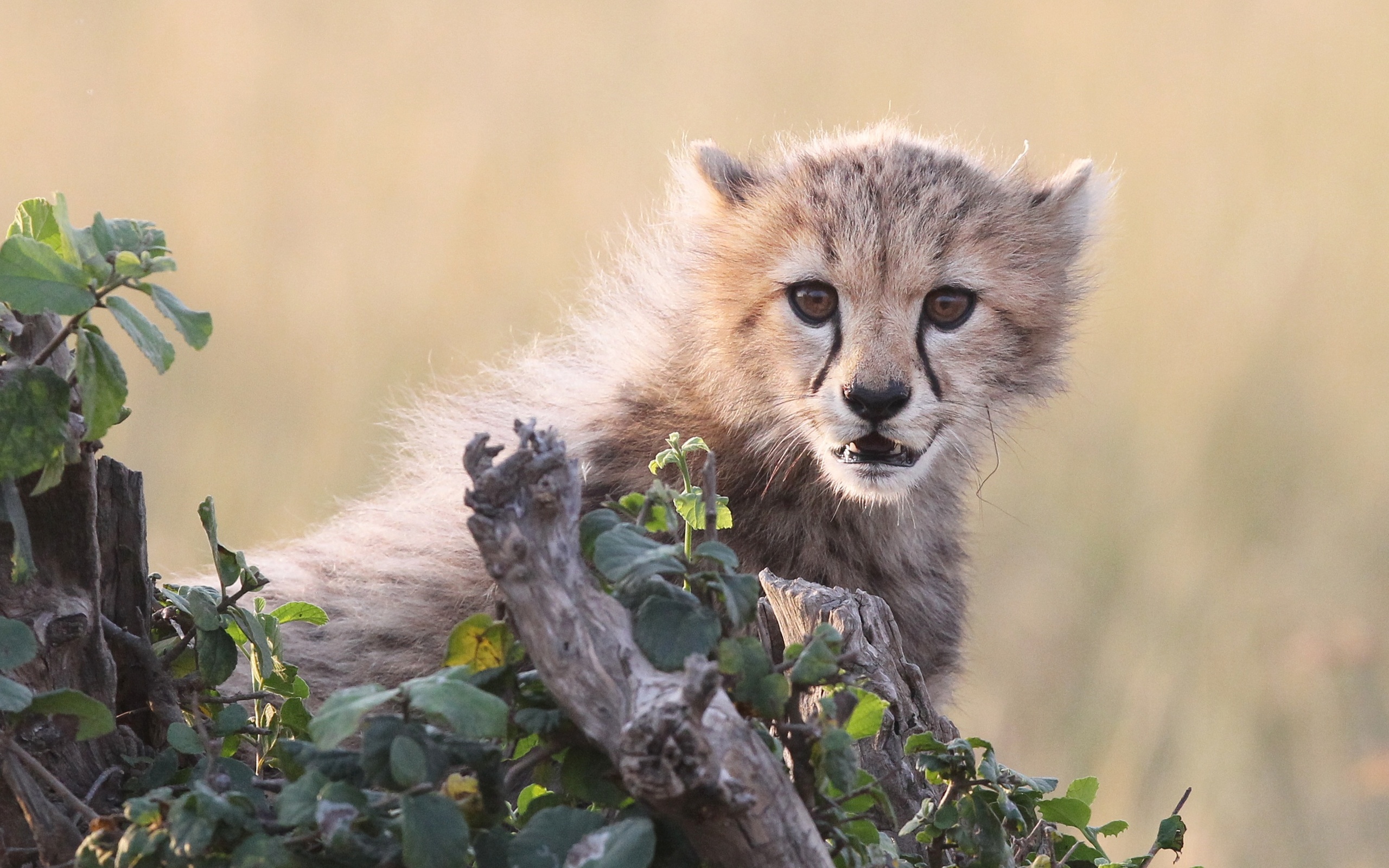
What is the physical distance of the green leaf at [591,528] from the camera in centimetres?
94

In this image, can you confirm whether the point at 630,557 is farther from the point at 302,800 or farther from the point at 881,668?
the point at 881,668

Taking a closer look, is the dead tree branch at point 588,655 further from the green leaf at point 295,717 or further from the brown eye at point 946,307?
the brown eye at point 946,307

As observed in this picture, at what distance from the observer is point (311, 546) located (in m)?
2.45

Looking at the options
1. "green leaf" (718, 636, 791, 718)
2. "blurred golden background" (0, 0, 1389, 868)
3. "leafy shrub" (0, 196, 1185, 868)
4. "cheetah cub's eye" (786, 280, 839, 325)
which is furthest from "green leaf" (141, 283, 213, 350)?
"blurred golden background" (0, 0, 1389, 868)

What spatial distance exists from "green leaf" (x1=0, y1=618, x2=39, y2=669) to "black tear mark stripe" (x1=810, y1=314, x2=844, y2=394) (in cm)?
141

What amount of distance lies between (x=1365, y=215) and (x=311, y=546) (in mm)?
4491

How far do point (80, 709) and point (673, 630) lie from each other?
40 centimetres

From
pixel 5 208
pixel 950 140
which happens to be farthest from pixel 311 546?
pixel 5 208

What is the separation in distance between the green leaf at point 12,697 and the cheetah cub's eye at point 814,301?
153cm

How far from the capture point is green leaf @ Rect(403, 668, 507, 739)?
80 cm

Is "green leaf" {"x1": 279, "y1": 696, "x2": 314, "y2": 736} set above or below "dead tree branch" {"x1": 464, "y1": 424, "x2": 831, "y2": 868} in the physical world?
above

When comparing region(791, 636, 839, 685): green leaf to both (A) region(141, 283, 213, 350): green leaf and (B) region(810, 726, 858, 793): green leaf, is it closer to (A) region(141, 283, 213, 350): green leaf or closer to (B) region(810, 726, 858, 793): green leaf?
(B) region(810, 726, 858, 793): green leaf

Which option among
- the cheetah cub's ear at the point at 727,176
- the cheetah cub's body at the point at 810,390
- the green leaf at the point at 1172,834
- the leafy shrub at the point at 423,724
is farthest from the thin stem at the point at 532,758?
the cheetah cub's ear at the point at 727,176

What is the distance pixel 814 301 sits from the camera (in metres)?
2.25
